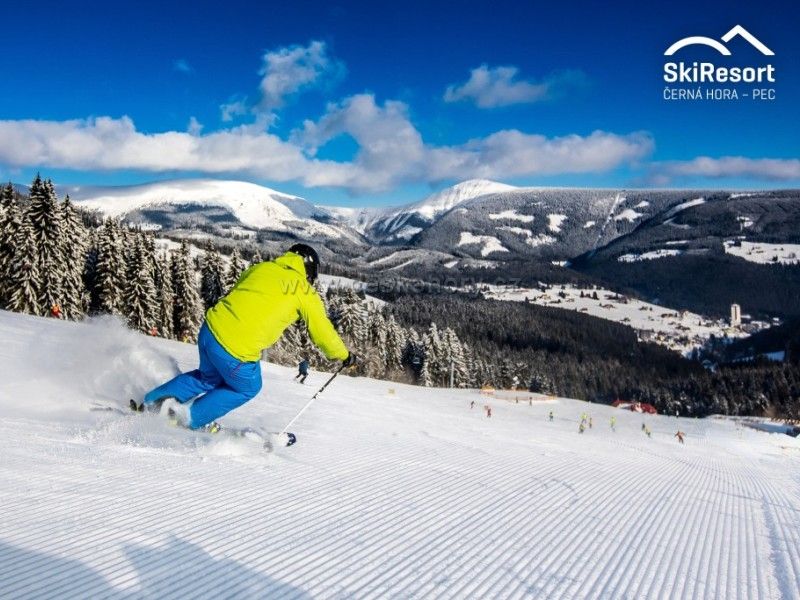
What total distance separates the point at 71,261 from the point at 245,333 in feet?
130

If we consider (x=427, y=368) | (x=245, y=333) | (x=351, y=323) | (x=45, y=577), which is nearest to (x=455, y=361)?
(x=427, y=368)

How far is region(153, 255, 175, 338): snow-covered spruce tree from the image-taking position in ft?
150

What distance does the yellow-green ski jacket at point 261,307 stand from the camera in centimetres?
629

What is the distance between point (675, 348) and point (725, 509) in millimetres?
210289

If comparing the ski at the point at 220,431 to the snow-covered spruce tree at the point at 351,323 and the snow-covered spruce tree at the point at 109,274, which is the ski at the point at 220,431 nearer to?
the snow-covered spruce tree at the point at 109,274

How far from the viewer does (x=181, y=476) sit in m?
5.45

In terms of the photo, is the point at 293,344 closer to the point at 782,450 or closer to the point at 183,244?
the point at 183,244

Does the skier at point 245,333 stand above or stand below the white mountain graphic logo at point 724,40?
below

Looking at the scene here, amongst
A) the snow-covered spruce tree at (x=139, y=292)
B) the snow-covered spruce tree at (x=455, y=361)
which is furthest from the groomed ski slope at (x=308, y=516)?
the snow-covered spruce tree at (x=455, y=361)

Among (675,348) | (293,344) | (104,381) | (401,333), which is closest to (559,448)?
(104,381)

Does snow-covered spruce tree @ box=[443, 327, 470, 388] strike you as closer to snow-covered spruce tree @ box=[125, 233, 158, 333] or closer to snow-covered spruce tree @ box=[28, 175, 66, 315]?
snow-covered spruce tree @ box=[125, 233, 158, 333]

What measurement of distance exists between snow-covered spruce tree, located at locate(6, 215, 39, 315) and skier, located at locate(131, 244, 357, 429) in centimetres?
3588

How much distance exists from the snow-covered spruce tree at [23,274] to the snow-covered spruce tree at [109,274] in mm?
5586

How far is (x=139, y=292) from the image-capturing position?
42469mm
